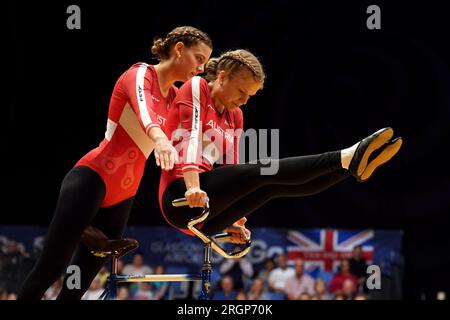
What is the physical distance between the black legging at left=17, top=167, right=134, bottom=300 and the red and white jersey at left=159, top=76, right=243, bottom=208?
0.94 ft

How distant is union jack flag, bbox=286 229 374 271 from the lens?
6.34 meters

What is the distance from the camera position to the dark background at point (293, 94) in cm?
598

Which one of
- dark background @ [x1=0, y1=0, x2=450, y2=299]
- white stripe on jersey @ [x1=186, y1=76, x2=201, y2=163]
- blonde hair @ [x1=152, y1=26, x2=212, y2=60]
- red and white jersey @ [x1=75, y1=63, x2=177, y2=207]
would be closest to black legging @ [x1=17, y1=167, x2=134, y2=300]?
red and white jersey @ [x1=75, y1=63, x2=177, y2=207]

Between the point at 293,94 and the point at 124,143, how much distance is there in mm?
4169

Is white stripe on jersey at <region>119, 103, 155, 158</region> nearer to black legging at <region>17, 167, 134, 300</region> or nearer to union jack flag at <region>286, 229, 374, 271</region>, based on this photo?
black legging at <region>17, 167, 134, 300</region>

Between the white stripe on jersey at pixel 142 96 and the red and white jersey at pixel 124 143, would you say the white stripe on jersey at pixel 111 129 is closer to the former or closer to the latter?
the red and white jersey at pixel 124 143

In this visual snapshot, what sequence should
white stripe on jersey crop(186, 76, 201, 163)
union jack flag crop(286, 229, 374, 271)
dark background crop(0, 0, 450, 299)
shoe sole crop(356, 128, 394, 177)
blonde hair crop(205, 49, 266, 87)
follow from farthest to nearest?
1. union jack flag crop(286, 229, 374, 271)
2. dark background crop(0, 0, 450, 299)
3. blonde hair crop(205, 49, 266, 87)
4. white stripe on jersey crop(186, 76, 201, 163)
5. shoe sole crop(356, 128, 394, 177)

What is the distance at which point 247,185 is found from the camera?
8.00ft

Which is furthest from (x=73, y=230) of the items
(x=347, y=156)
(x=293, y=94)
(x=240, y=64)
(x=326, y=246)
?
(x=293, y=94)

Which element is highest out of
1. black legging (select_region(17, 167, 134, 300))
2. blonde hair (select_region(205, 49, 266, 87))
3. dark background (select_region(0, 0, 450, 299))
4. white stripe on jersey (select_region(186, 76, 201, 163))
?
dark background (select_region(0, 0, 450, 299))

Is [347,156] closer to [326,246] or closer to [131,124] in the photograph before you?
[131,124]

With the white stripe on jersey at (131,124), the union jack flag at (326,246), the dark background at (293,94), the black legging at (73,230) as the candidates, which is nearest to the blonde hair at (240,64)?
the white stripe on jersey at (131,124)

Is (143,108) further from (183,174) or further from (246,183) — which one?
(246,183)

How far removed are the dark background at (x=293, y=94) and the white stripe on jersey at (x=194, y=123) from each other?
3.30m
